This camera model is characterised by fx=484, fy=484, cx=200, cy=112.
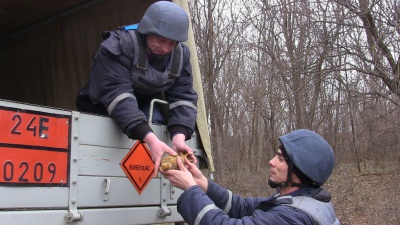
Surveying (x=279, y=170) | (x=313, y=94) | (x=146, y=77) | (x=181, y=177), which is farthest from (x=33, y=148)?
(x=313, y=94)

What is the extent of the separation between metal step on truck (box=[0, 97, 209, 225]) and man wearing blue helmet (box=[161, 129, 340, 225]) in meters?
0.51

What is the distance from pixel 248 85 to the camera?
57.1ft

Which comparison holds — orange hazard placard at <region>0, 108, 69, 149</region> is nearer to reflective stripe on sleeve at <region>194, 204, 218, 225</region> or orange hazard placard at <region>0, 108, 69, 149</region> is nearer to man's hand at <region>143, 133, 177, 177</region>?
man's hand at <region>143, 133, 177, 177</region>

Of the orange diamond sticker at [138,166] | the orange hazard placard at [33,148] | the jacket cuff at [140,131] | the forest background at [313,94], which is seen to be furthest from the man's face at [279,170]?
the forest background at [313,94]

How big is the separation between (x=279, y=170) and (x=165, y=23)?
1.21 m

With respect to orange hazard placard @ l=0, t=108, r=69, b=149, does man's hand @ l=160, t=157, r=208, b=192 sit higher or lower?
lower

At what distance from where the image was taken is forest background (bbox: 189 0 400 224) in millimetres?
11727

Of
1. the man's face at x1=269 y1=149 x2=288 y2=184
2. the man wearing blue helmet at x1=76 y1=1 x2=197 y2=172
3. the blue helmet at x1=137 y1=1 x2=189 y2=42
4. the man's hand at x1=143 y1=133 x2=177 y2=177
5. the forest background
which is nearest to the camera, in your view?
the man's face at x1=269 y1=149 x2=288 y2=184

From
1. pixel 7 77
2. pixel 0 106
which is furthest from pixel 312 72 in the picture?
pixel 0 106

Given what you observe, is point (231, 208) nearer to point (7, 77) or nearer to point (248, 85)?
point (7, 77)

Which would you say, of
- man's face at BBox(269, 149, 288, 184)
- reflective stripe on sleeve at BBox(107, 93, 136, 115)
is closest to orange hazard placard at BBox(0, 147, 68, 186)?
reflective stripe on sleeve at BBox(107, 93, 136, 115)

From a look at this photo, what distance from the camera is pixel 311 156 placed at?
2.62 meters

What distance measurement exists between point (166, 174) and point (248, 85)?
48.5 ft

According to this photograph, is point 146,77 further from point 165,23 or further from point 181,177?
point 181,177
